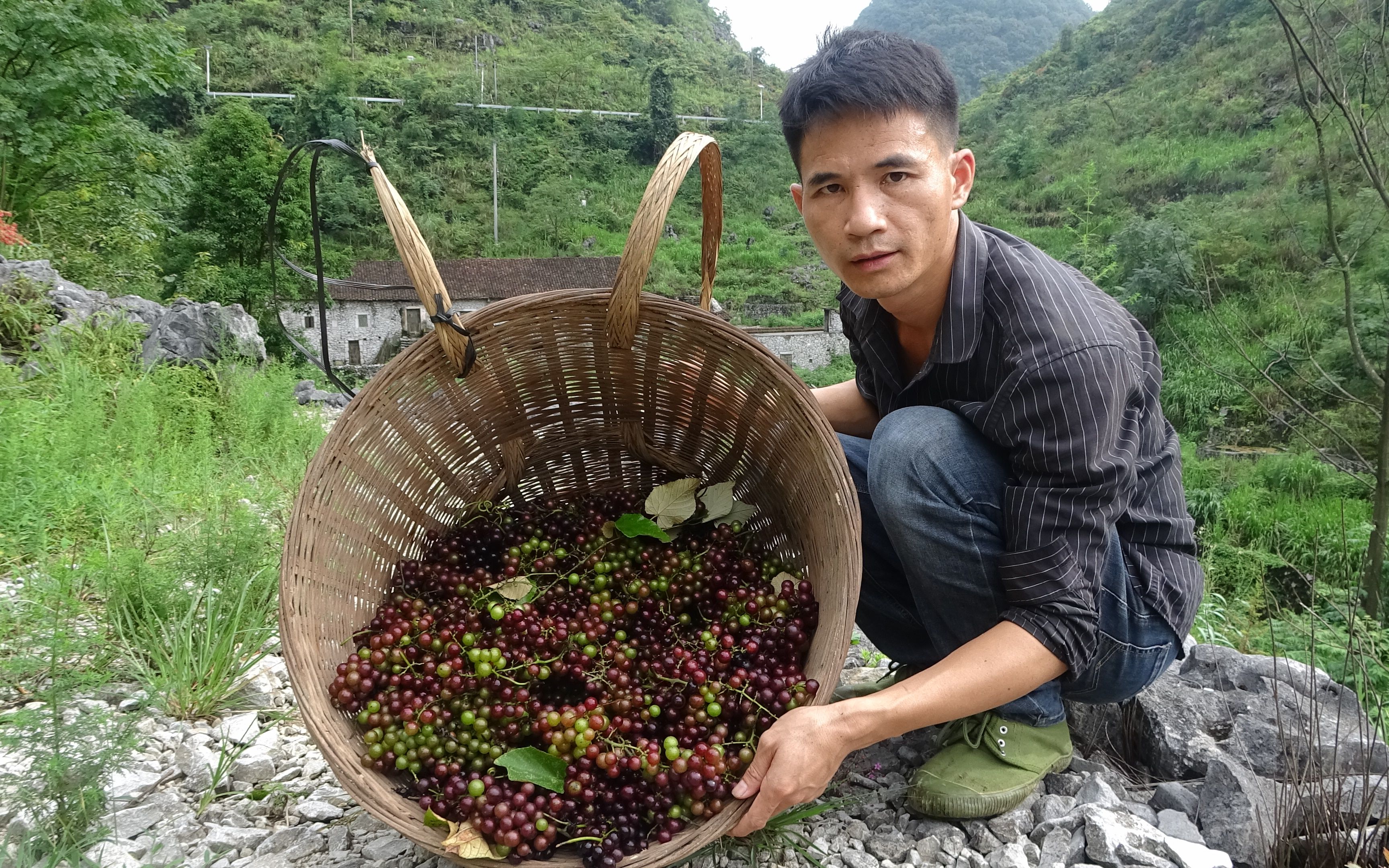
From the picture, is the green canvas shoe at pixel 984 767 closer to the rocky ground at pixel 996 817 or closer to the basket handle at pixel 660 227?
the rocky ground at pixel 996 817

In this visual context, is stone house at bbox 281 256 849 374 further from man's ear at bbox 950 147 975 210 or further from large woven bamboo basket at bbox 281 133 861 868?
man's ear at bbox 950 147 975 210

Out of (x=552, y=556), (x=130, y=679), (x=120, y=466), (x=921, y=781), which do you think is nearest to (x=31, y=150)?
(x=120, y=466)

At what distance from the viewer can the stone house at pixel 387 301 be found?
14086 millimetres

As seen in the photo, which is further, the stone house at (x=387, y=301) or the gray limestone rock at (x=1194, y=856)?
the stone house at (x=387, y=301)

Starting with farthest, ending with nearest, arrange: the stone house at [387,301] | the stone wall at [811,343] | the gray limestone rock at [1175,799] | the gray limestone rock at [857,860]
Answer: the stone wall at [811,343] < the stone house at [387,301] < the gray limestone rock at [1175,799] < the gray limestone rock at [857,860]

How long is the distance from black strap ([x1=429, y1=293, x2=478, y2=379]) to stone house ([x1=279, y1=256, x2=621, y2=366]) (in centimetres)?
1170

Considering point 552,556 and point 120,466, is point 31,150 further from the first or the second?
point 552,556

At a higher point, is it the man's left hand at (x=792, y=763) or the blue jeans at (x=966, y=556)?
the blue jeans at (x=966, y=556)

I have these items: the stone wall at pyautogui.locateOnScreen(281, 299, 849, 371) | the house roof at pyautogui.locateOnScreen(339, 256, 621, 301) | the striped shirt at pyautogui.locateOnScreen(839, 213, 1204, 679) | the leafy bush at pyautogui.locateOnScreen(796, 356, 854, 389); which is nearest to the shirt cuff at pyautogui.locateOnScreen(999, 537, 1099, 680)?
the striped shirt at pyautogui.locateOnScreen(839, 213, 1204, 679)

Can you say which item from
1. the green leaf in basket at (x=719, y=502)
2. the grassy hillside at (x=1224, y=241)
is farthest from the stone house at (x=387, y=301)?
the green leaf in basket at (x=719, y=502)

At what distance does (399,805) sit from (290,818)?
0.49 m

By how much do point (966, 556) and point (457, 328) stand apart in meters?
0.94

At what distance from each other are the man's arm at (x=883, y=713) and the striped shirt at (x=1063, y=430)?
1.9 inches

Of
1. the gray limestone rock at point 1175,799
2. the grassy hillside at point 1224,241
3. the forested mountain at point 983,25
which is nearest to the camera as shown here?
the gray limestone rock at point 1175,799
